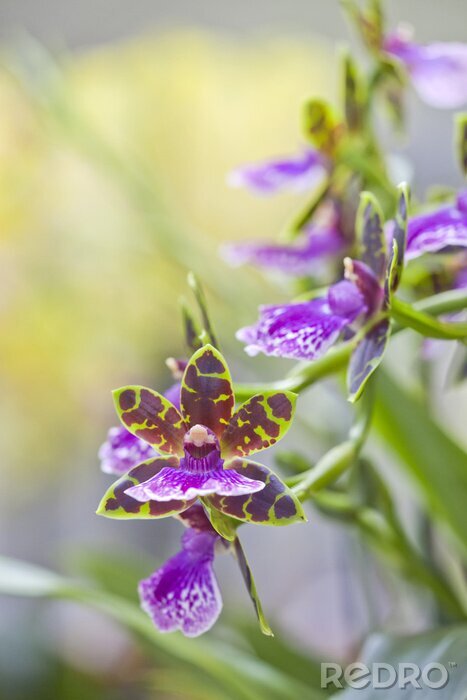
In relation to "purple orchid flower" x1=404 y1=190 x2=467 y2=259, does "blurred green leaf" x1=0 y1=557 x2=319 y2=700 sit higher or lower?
lower

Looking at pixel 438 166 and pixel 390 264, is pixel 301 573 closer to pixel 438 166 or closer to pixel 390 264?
pixel 438 166

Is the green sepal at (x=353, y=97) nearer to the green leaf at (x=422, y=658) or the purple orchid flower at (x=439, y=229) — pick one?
the purple orchid flower at (x=439, y=229)

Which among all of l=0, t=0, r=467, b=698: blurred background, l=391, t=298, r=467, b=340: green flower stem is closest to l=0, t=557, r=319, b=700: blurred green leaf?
l=391, t=298, r=467, b=340: green flower stem

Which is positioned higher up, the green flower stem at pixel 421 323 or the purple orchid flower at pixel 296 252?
the green flower stem at pixel 421 323

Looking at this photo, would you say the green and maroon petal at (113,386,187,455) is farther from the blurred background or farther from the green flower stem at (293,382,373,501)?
the blurred background

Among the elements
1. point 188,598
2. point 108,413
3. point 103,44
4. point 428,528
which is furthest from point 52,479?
point 188,598

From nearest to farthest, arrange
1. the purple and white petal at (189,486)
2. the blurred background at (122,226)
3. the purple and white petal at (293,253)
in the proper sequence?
the purple and white petal at (189,486) → the purple and white petal at (293,253) → the blurred background at (122,226)

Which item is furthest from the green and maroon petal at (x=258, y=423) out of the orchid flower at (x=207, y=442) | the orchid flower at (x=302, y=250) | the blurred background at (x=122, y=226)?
the blurred background at (x=122, y=226)
